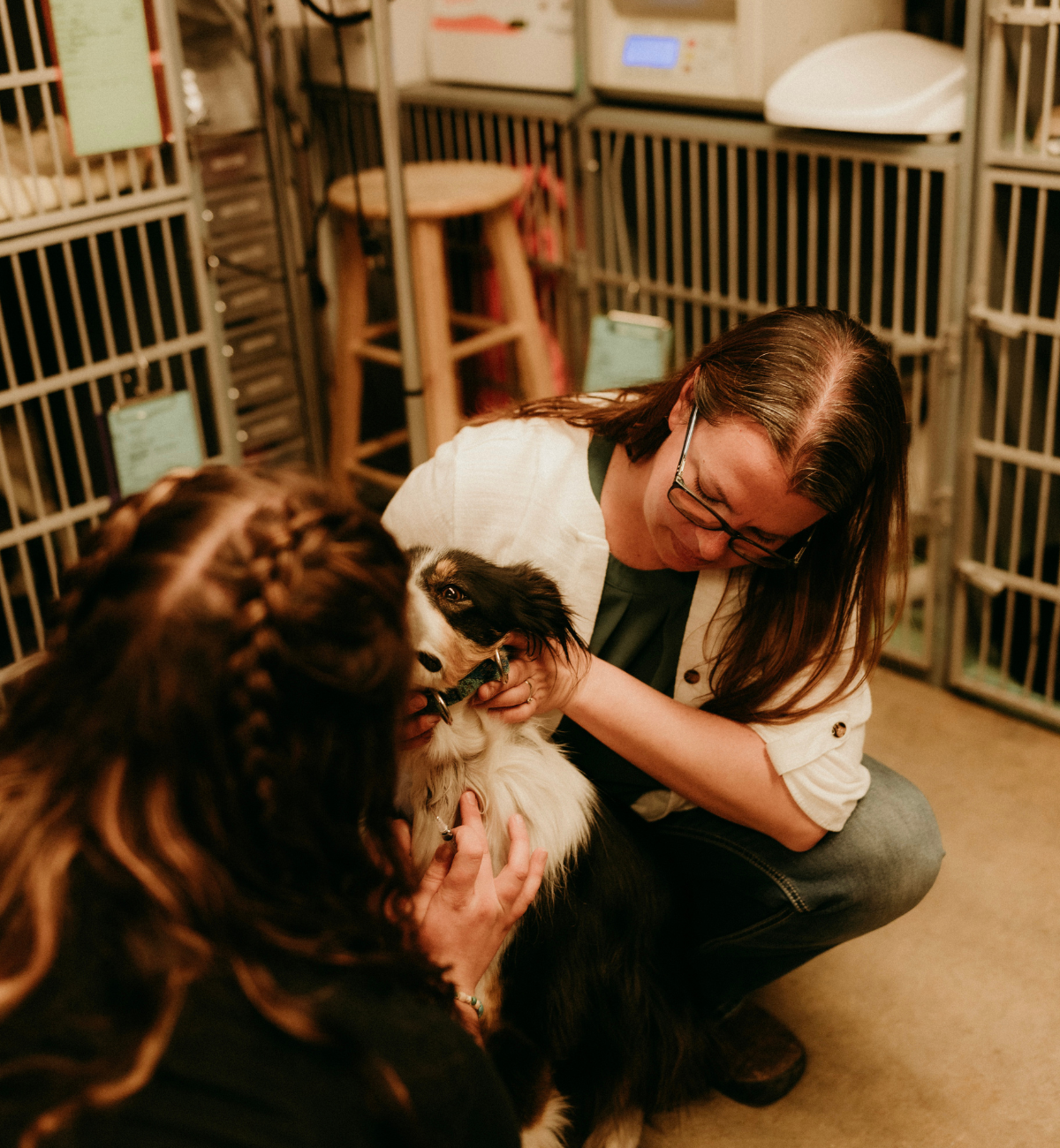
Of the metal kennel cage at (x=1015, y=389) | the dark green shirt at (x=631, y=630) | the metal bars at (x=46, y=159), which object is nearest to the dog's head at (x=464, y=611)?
the dark green shirt at (x=631, y=630)

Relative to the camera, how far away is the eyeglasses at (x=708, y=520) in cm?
116

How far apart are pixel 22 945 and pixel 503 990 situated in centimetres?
64

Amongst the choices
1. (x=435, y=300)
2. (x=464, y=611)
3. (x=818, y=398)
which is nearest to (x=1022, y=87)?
(x=818, y=398)

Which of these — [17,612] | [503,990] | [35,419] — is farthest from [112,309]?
[503,990]

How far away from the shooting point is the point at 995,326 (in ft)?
6.23

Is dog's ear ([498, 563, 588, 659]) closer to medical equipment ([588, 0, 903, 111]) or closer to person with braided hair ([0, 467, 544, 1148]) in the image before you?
person with braided hair ([0, 467, 544, 1148])

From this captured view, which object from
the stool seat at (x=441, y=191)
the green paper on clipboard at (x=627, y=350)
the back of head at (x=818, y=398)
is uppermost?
the stool seat at (x=441, y=191)

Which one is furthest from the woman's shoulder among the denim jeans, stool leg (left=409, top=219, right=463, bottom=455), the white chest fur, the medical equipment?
the medical equipment

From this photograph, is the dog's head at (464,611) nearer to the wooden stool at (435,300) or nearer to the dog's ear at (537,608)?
the dog's ear at (537,608)

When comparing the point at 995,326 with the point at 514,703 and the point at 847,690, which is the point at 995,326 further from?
the point at 514,703

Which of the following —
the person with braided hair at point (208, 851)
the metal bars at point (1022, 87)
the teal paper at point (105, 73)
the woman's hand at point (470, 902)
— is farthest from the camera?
the metal bars at point (1022, 87)

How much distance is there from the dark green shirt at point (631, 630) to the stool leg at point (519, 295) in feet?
3.41

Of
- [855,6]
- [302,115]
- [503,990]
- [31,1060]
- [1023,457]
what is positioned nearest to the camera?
[31,1060]

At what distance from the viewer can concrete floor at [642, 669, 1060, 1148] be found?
4.57 feet
